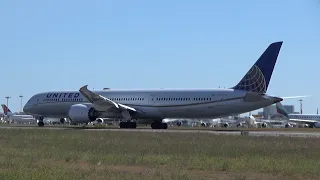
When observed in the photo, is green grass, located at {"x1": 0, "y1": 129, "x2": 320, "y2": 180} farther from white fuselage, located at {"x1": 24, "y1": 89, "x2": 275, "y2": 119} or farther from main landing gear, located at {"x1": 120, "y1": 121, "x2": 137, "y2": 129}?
main landing gear, located at {"x1": 120, "y1": 121, "x2": 137, "y2": 129}

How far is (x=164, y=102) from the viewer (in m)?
53.5

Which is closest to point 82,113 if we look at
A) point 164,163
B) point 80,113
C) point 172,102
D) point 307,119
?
point 80,113

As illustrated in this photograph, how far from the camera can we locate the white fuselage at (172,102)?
49094mm

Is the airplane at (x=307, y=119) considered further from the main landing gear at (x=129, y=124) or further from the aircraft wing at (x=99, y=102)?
the aircraft wing at (x=99, y=102)

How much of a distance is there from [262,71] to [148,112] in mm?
12556

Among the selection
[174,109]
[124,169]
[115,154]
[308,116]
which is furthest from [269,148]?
[308,116]

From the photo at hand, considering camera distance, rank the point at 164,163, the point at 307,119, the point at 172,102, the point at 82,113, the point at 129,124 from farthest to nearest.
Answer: the point at 307,119 → the point at 129,124 → the point at 82,113 → the point at 172,102 → the point at 164,163

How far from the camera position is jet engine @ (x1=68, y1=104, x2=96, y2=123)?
177 ft

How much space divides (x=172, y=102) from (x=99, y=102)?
7.12 metres

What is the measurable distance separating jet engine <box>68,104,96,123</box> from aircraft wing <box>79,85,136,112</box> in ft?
2.46

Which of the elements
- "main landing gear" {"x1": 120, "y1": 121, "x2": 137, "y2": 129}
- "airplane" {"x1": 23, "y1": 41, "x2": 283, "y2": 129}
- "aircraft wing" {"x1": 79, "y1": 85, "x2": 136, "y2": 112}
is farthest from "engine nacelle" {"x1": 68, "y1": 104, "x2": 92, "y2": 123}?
"main landing gear" {"x1": 120, "y1": 121, "x2": 137, "y2": 129}

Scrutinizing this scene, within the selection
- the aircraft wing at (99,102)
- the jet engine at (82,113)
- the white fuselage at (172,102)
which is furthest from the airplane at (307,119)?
the jet engine at (82,113)

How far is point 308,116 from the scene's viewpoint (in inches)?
4139

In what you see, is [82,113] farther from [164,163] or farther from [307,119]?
[307,119]
